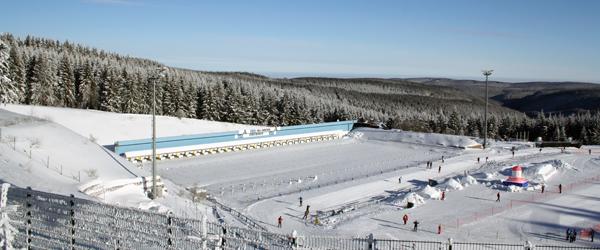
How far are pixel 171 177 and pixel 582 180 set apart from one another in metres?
28.2

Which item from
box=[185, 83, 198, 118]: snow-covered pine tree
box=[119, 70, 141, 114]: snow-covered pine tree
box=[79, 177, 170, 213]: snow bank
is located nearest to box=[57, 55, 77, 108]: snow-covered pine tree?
box=[119, 70, 141, 114]: snow-covered pine tree

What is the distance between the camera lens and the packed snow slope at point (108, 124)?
4344cm

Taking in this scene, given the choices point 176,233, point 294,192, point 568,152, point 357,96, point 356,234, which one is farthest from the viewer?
point 357,96

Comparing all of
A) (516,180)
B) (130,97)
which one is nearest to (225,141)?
(130,97)

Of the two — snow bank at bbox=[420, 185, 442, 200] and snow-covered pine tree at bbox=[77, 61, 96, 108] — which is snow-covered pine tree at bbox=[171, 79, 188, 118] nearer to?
snow-covered pine tree at bbox=[77, 61, 96, 108]

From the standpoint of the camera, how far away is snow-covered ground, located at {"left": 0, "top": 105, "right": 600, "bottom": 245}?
22.3m

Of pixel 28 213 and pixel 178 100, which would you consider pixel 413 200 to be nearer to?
pixel 28 213

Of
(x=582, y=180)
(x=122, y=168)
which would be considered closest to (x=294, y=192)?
(x=122, y=168)

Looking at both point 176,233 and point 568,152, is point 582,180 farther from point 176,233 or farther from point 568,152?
point 176,233

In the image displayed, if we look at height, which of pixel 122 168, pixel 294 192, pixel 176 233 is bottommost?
pixel 294 192

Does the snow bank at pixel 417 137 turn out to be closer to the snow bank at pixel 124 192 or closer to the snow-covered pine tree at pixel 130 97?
the snow-covered pine tree at pixel 130 97

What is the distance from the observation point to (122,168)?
25.8 meters

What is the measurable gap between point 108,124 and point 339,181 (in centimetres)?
2308

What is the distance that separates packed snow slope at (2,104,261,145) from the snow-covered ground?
0.16 meters
